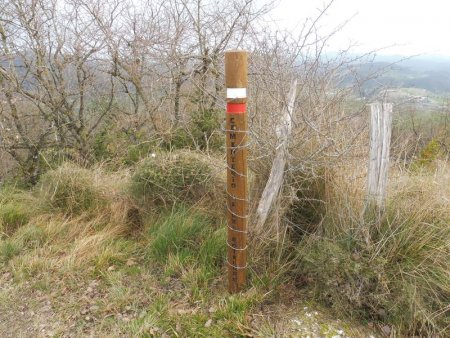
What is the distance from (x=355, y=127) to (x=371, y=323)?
1888mm

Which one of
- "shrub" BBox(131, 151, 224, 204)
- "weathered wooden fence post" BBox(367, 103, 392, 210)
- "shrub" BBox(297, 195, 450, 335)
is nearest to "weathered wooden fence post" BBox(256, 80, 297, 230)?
"shrub" BBox(297, 195, 450, 335)

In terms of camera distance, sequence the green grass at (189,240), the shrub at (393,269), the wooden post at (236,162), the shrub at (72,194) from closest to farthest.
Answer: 1. the wooden post at (236,162)
2. the shrub at (393,269)
3. the green grass at (189,240)
4. the shrub at (72,194)

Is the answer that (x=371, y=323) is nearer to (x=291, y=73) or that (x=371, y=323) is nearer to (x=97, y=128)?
(x=291, y=73)

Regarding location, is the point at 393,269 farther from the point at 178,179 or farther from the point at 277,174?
the point at 178,179

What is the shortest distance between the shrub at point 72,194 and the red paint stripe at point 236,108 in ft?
9.32

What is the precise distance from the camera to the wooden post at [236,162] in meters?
2.29

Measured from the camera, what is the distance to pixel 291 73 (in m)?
A: 3.40

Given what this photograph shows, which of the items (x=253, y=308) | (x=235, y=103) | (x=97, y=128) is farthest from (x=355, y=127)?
(x=97, y=128)

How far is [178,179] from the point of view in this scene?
410 cm

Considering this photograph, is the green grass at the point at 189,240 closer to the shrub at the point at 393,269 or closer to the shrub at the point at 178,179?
the shrub at the point at 178,179

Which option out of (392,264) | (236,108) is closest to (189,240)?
(236,108)

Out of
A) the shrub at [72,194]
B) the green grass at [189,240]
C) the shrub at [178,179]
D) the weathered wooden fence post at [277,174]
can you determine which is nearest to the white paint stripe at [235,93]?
the weathered wooden fence post at [277,174]

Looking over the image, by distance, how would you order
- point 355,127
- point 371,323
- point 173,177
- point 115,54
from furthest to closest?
point 115,54
point 173,177
point 355,127
point 371,323

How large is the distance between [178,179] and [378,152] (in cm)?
229
